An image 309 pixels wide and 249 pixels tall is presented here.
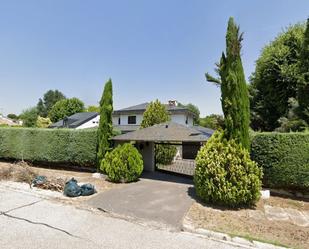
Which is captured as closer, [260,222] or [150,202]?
[260,222]

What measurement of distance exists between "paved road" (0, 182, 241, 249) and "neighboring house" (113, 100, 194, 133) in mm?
19087

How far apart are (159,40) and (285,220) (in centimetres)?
1103

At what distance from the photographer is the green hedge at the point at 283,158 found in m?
7.45

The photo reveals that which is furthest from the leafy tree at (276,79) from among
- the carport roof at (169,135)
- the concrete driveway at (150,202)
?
the concrete driveway at (150,202)

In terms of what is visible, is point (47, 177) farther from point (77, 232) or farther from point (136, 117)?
point (136, 117)

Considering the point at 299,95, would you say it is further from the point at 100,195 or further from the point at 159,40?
the point at 100,195

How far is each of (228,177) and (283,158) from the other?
2.82 metres

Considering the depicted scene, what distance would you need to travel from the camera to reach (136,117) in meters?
25.8

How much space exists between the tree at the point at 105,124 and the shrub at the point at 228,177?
559 centimetres

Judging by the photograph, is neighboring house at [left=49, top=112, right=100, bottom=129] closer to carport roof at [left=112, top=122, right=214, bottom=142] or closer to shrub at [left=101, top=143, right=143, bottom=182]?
carport roof at [left=112, top=122, right=214, bottom=142]

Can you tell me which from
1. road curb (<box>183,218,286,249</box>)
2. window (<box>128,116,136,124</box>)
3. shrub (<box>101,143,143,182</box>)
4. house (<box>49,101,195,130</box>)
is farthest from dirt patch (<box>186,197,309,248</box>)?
window (<box>128,116,136,124</box>)

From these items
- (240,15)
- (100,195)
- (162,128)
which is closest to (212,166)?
(100,195)

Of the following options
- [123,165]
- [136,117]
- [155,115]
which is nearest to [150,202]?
[123,165]

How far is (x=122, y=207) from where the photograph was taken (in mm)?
6195
